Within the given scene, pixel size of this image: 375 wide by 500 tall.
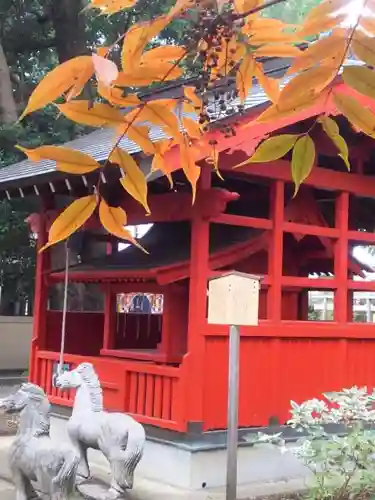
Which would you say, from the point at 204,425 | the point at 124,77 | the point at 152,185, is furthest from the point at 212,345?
the point at 124,77

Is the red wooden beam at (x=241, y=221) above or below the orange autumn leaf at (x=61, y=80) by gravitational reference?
above

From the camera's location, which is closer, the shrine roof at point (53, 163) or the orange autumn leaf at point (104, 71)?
the orange autumn leaf at point (104, 71)

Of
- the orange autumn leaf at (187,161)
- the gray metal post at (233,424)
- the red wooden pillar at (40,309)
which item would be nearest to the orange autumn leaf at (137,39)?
the orange autumn leaf at (187,161)

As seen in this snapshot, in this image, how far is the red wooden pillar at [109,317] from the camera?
7.54m

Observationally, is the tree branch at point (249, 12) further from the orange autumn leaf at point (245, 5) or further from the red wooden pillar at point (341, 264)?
the red wooden pillar at point (341, 264)

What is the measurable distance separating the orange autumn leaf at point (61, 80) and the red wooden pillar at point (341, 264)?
6.04 metres

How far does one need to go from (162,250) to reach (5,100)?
7923mm

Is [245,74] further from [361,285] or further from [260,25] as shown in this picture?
[361,285]

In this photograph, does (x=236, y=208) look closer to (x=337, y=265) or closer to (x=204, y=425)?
(x=337, y=265)

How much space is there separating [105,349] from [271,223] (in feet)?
7.53

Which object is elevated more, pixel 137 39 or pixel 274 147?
pixel 137 39

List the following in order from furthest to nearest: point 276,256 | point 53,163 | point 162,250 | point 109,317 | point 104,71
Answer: point 109,317 < point 162,250 < point 276,256 < point 53,163 < point 104,71

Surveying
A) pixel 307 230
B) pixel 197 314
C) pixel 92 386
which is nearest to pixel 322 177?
pixel 307 230

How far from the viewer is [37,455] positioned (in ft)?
16.8
